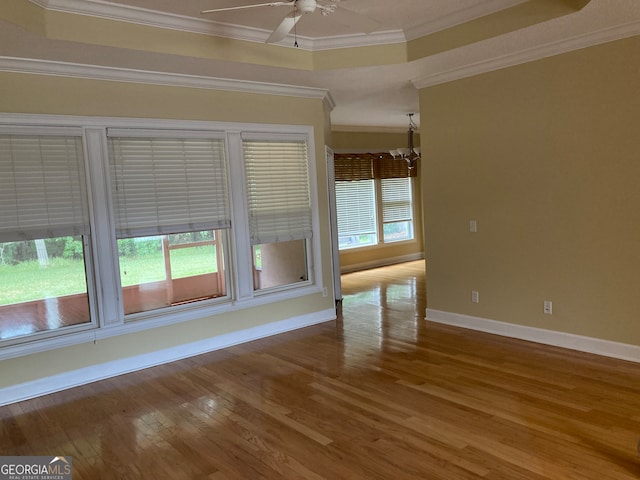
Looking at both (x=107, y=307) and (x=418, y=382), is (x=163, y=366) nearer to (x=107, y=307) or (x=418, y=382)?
(x=107, y=307)

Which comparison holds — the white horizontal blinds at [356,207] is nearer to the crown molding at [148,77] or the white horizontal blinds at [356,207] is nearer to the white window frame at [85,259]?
the crown molding at [148,77]

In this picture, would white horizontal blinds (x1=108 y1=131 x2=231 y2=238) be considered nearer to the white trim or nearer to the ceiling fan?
the ceiling fan

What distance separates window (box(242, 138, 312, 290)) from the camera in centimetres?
522

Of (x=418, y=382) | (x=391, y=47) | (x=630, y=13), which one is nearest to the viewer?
(x=630, y=13)

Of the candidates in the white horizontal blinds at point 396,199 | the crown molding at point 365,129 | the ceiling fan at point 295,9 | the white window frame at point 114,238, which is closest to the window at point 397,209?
the white horizontal blinds at point 396,199

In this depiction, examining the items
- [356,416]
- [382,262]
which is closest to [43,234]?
[356,416]

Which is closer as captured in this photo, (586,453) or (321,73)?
(586,453)

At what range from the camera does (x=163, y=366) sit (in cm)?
451

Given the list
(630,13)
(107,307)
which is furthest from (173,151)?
(630,13)

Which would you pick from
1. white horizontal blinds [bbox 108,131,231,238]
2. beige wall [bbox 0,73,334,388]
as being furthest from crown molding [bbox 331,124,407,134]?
white horizontal blinds [bbox 108,131,231,238]

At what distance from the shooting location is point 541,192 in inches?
175

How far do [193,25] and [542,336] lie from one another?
4.19 m

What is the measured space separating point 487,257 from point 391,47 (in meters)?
2.30

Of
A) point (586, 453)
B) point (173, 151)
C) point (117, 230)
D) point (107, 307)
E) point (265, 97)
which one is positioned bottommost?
point (586, 453)
